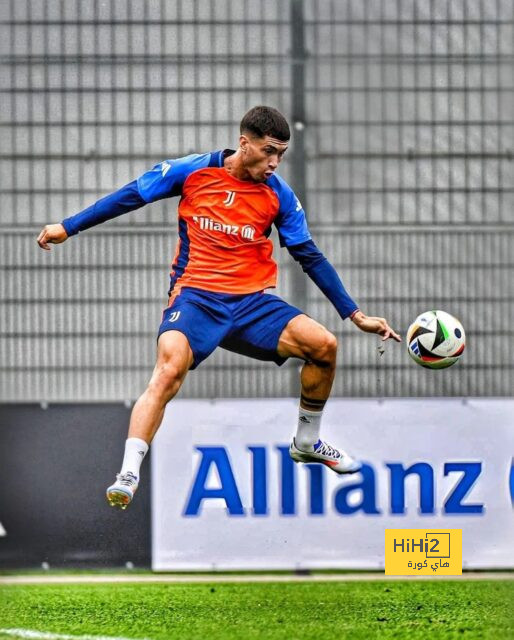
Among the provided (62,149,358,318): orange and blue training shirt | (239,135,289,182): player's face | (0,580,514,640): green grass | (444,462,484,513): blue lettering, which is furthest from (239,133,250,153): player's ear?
(444,462,484,513): blue lettering


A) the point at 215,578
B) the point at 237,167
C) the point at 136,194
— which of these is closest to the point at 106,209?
the point at 136,194

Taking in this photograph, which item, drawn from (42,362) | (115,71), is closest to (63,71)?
(115,71)

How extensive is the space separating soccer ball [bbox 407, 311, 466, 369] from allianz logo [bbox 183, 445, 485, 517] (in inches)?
91.8

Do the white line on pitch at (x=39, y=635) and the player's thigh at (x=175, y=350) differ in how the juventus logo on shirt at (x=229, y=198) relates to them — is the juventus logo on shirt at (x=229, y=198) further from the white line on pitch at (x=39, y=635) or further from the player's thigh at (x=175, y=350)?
the white line on pitch at (x=39, y=635)

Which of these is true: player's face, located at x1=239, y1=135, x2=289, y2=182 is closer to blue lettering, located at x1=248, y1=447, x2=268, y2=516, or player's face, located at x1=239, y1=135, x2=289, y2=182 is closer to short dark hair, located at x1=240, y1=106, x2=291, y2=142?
short dark hair, located at x1=240, y1=106, x2=291, y2=142

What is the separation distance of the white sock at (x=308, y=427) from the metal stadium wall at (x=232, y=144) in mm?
2414

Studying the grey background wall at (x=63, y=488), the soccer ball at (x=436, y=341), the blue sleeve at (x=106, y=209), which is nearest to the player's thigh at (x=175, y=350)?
the blue sleeve at (x=106, y=209)

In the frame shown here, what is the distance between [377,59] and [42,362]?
3.31m

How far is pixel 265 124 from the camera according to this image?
6.29m

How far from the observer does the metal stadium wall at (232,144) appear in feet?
31.2

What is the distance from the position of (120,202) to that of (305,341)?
3.80 ft

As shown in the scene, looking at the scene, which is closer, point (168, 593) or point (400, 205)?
point (168, 593)

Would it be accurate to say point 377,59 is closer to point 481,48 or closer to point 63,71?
point 481,48

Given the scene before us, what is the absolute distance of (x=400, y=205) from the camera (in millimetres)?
9578
